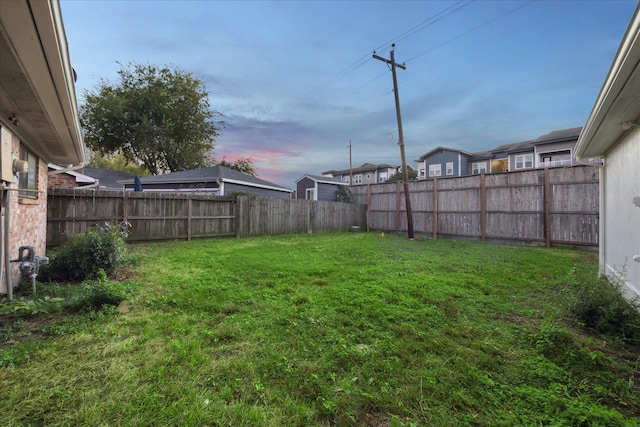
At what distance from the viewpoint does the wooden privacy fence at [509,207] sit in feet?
25.3

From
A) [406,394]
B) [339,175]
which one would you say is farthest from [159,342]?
[339,175]

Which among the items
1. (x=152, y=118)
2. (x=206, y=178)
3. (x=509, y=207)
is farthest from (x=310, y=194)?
(x=509, y=207)

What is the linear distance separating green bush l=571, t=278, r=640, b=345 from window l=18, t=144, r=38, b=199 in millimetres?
7059

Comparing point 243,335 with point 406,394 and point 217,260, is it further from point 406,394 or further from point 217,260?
point 217,260

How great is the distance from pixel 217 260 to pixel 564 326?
5.46 m

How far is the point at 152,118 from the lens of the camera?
2022cm

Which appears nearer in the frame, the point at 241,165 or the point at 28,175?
the point at 28,175

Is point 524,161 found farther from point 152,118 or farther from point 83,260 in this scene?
point 152,118

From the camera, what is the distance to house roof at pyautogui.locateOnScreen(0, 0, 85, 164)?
1583 mm

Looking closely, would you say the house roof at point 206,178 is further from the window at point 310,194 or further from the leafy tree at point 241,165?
the leafy tree at point 241,165

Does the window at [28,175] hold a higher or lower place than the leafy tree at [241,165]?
lower

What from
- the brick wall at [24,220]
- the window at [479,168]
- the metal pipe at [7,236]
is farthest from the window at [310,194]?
the metal pipe at [7,236]

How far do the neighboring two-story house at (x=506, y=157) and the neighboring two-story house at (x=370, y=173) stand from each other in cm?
479

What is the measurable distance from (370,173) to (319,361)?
31337 millimetres
